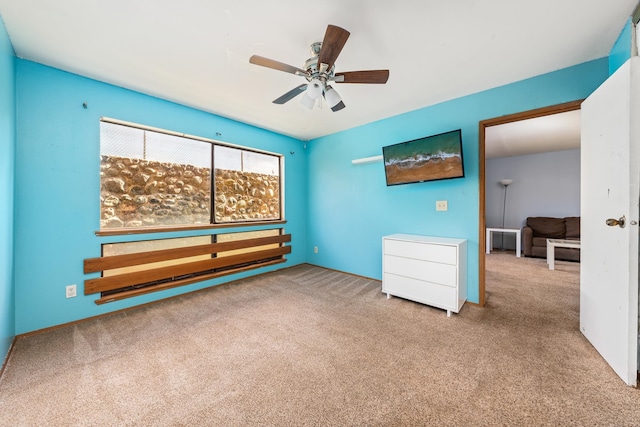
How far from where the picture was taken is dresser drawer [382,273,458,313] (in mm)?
2408

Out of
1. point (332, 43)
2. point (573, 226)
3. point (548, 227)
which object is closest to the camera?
point (332, 43)

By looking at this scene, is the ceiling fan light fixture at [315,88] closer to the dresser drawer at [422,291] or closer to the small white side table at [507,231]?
the dresser drawer at [422,291]

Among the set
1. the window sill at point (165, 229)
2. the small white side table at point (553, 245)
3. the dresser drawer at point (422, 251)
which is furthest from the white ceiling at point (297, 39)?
the small white side table at point (553, 245)

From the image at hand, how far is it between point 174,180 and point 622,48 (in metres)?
4.30

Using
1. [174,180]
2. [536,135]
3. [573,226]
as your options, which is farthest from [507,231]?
[174,180]

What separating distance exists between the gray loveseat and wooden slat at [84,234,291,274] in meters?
5.55

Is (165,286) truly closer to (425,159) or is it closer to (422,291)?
(422,291)

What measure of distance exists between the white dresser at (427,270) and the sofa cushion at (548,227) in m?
4.09

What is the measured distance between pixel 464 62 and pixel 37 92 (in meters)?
3.82

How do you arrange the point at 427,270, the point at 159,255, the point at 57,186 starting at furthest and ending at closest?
the point at 159,255 → the point at 427,270 → the point at 57,186

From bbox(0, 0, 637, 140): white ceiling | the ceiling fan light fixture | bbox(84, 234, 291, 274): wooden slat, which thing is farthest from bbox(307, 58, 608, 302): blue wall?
the ceiling fan light fixture

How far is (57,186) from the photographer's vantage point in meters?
2.19

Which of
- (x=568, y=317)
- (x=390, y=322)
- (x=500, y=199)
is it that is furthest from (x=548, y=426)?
(x=500, y=199)

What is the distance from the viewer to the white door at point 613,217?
4.67 feet
